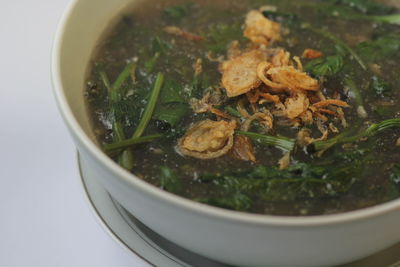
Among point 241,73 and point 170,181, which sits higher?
point 241,73

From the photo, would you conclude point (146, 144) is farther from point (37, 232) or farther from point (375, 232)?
point (375, 232)

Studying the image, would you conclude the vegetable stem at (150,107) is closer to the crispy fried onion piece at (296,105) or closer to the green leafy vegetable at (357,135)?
the crispy fried onion piece at (296,105)

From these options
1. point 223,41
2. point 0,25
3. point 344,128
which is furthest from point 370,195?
point 0,25

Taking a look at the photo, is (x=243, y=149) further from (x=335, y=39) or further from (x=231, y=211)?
(x=335, y=39)

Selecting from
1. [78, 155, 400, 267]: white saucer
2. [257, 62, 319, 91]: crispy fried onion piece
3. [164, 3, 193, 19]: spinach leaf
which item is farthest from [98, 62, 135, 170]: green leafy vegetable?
[257, 62, 319, 91]: crispy fried onion piece

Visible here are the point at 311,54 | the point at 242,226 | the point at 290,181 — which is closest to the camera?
the point at 242,226

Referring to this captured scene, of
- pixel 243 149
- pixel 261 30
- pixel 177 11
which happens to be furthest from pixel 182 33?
pixel 243 149

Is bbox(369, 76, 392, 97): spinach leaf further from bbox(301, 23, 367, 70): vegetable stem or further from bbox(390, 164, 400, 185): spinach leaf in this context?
bbox(390, 164, 400, 185): spinach leaf
